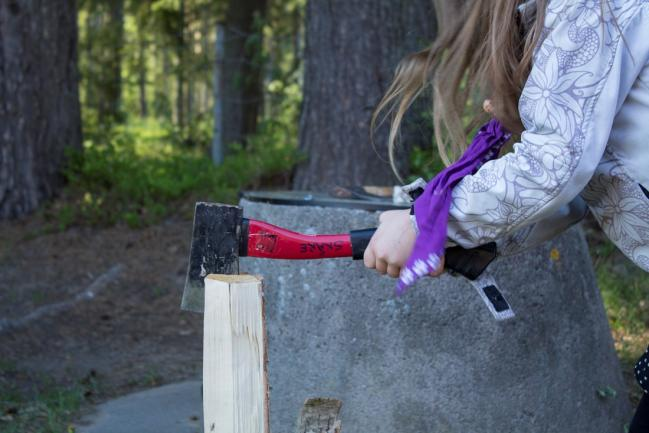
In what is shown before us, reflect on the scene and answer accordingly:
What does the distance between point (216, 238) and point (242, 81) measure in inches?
304

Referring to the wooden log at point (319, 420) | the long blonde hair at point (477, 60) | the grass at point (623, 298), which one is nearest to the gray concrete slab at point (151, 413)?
the wooden log at point (319, 420)

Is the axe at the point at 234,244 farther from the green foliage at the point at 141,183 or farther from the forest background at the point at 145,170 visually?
the green foliage at the point at 141,183

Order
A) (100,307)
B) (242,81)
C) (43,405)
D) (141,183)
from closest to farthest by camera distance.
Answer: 1. (43,405)
2. (100,307)
3. (141,183)
4. (242,81)

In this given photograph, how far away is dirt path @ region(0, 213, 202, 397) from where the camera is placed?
4.61m

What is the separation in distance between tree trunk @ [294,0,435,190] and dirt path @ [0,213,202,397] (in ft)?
4.78

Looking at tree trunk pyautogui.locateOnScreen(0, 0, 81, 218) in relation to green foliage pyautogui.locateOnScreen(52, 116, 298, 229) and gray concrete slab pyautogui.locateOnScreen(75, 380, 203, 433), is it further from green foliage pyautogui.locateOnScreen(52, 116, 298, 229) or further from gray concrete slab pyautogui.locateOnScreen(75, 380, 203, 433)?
gray concrete slab pyautogui.locateOnScreen(75, 380, 203, 433)

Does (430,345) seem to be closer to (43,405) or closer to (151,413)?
(151,413)

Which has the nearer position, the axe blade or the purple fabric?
the purple fabric

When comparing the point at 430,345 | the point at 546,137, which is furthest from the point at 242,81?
the point at 546,137

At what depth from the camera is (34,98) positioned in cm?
717

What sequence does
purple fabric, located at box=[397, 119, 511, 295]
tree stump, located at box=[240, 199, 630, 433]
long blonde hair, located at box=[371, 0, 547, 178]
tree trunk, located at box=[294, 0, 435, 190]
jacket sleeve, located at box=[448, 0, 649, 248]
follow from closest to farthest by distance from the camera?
jacket sleeve, located at box=[448, 0, 649, 248] → purple fabric, located at box=[397, 119, 511, 295] → long blonde hair, located at box=[371, 0, 547, 178] → tree stump, located at box=[240, 199, 630, 433] → tree trunk, located at box=[294, 0, 435, 190]

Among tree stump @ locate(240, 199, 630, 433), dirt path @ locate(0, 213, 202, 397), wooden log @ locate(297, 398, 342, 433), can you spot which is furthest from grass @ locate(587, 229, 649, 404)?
wooden log @ locate(297, 398, 342, 433)

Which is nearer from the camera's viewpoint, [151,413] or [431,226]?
[431,226]

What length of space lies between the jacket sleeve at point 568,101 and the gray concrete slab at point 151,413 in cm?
237
